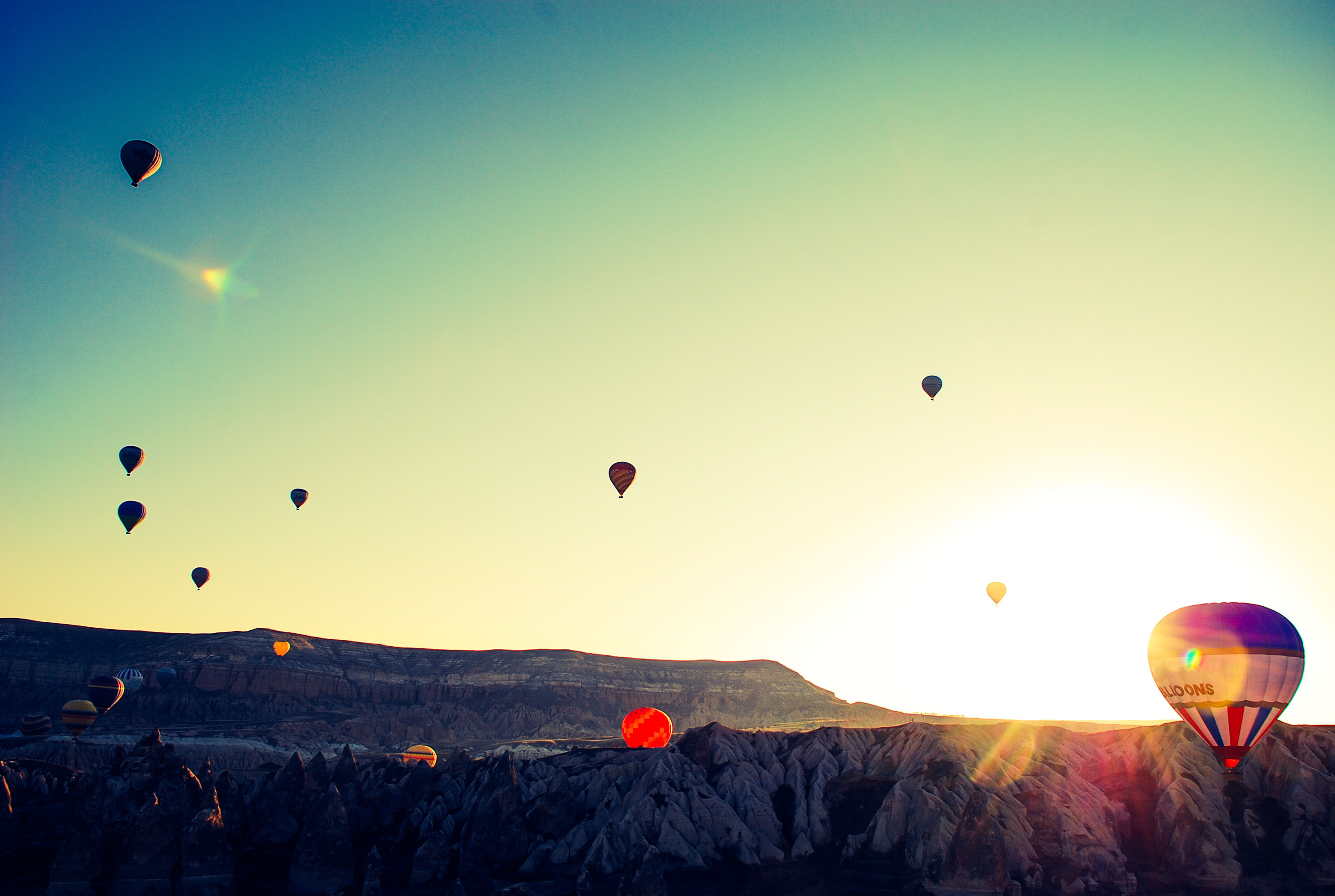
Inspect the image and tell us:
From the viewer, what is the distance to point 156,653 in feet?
418

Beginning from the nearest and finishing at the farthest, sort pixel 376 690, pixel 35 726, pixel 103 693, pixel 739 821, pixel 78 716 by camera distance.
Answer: pixel 739 821 < pixel 78 716 < pixel 103 693 < pixel 35 726 < pixel 376 690

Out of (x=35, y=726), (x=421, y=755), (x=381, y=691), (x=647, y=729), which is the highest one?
(x=647, y=729)

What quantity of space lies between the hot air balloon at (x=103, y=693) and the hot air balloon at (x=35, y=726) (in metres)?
6.31

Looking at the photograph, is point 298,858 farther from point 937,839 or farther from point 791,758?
point 937,839

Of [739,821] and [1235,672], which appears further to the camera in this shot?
[739,821]

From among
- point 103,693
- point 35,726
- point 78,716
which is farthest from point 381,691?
point 78,716

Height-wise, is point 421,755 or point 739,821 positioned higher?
point 739,821

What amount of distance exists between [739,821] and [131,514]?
57.8 m

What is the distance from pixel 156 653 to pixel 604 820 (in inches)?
4217

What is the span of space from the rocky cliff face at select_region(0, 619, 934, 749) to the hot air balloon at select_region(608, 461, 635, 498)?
6078 centimetres

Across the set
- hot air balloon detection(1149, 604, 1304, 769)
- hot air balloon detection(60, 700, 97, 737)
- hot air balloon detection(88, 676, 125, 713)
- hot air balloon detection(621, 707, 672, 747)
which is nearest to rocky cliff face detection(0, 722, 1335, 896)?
hot air balloon detection(1149, 604, 1304, 769)

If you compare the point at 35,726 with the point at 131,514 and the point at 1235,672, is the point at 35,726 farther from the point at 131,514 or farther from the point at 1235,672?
the point at 1235,672

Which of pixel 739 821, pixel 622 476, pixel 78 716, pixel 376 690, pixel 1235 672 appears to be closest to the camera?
pixel 1235 672

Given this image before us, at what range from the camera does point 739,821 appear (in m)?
47.6
